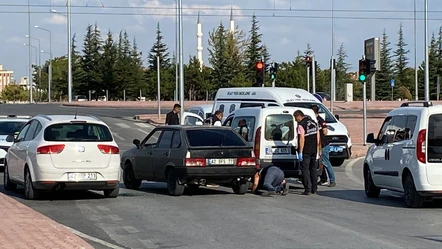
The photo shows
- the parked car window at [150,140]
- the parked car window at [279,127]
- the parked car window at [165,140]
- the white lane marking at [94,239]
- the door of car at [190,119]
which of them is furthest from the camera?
the door of car at [190,119]

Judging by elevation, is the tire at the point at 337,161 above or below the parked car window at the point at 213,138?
below

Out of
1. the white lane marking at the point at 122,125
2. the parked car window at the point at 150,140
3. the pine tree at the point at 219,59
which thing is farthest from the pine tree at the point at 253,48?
the parked car window at the point at 150,140

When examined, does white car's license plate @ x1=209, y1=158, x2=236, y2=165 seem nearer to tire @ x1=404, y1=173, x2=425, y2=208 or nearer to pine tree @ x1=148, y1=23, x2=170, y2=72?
tire @ x1=404, y1=173, x2=425, y2=208

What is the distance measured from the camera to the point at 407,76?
3770 inches

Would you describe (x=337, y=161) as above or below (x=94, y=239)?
above

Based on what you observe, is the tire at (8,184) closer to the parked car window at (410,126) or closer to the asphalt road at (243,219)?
the asphalt road at (243,219)

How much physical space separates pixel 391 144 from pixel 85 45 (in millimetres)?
88426

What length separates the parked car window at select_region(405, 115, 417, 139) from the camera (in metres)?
14.2

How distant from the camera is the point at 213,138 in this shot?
644 inches

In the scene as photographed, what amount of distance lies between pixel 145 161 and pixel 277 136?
2.88 meters

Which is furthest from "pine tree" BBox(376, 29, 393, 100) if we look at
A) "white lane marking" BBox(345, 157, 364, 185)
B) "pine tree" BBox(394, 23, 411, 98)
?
"white lane marking" BBox(345, 157, 364, 185)

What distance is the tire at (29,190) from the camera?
1537cm

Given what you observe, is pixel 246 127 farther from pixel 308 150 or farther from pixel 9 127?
pixel 9 127

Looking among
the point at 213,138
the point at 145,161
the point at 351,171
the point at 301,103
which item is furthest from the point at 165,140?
the point at 301,103
